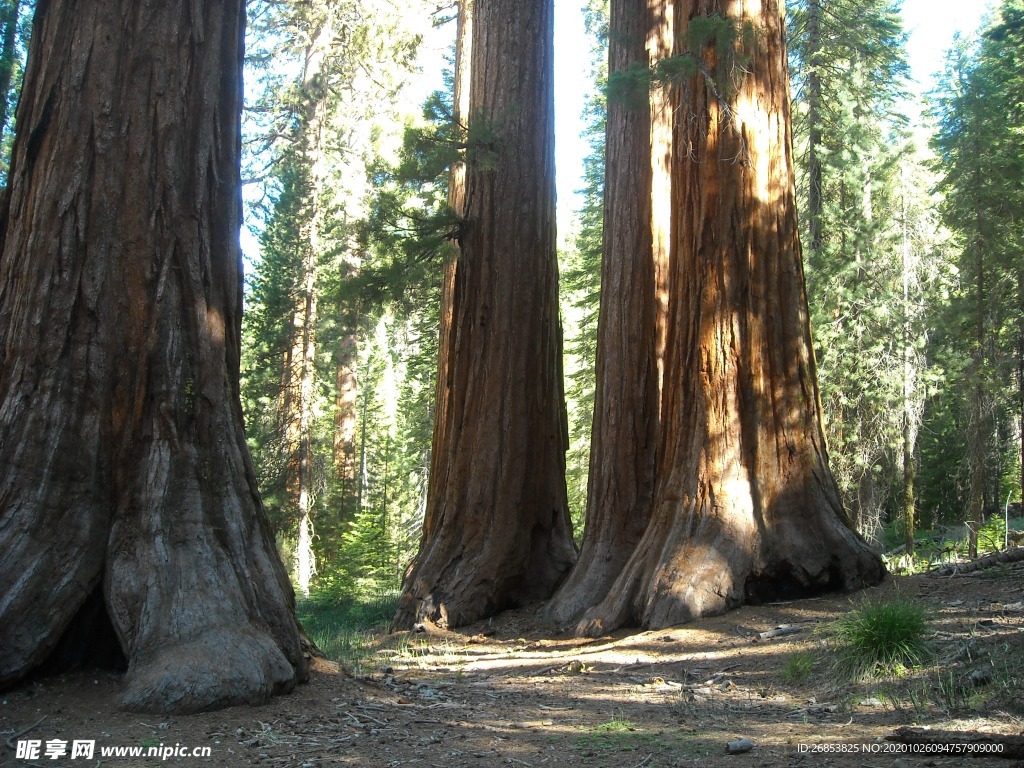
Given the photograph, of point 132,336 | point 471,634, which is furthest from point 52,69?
point 471,634

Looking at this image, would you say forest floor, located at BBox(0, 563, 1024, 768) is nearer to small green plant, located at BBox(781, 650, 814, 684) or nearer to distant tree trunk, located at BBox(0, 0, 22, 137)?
small green plant, located at BBox(781, 650, 814, 684)

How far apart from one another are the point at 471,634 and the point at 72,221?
603cm

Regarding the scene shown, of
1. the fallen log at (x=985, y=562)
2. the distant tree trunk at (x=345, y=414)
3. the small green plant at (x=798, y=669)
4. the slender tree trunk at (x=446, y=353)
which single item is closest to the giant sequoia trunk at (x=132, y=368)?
the small green plant at (x=798, y=669)

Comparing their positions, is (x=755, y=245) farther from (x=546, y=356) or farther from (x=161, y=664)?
(x=161, y=664)

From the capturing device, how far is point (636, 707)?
5223mm

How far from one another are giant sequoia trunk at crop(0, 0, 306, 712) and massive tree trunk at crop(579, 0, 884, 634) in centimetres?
389

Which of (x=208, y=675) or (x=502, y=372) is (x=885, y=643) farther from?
(x=502, y=372)

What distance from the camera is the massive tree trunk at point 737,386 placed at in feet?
24.4

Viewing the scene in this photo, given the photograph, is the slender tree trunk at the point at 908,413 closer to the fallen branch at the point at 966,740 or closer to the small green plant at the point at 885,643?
the small green plant at the point at 885,643

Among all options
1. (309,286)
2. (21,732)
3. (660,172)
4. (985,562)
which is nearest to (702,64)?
(660,172)

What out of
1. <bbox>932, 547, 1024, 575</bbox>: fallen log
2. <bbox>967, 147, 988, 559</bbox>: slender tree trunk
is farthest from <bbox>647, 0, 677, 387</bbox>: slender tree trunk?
<bbox>967, 147, 988, 559</bbox>: slender tree trunk

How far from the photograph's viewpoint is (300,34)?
77.4ft

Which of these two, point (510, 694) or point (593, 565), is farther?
point (593, 565)

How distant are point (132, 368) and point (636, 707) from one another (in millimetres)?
3631
